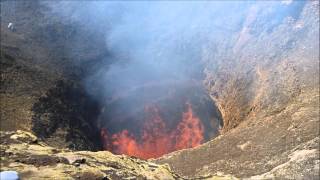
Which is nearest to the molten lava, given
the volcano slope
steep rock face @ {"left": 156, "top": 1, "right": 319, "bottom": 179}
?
the volcano slope

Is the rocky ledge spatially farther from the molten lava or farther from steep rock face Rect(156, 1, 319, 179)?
the molten lava

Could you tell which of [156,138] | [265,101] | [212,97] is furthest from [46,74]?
[265,101]

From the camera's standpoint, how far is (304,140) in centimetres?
4297

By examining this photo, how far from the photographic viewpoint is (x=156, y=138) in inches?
2469

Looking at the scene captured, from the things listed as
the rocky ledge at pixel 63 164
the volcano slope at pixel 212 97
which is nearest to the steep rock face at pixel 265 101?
the volcano slope at pixel 212 97

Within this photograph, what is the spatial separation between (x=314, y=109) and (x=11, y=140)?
2584 centimetres

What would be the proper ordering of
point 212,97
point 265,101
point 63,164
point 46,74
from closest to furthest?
point 63,164 → point 265,101 → point 46,74 → point 212,97

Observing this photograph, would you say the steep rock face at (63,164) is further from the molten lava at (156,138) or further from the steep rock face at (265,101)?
the molten lava at (156,138)

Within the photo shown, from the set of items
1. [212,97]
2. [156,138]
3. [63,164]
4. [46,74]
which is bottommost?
[63,164]

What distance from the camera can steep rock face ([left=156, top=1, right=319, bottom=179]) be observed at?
42312mm

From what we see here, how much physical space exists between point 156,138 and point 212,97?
9.83m

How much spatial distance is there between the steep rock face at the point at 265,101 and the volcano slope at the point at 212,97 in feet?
Answer: 0.43

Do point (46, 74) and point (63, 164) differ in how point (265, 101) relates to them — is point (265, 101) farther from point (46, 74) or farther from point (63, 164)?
point (63, 164)

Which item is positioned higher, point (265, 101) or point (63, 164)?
point (265, 101)
